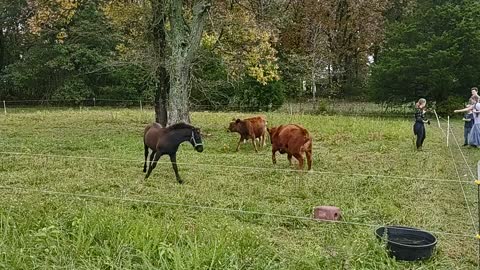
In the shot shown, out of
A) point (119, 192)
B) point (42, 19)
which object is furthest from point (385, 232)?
point (42, 19)

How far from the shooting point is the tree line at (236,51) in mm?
14234

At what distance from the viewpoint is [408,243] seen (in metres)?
4.64

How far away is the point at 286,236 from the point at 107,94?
91.5ft

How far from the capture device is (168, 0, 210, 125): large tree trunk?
13414mm

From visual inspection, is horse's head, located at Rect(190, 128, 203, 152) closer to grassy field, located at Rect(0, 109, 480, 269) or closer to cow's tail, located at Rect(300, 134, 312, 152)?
grassy field, located at Rect(0, 109, 480, 269)

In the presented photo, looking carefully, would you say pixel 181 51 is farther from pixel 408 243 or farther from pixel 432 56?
pixel 432 56

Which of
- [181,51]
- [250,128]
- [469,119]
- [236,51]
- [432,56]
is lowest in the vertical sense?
[250,128]

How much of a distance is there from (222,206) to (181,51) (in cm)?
808

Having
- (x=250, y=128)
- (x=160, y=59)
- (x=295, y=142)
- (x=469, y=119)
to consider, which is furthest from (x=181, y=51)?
(x=469, y=119)

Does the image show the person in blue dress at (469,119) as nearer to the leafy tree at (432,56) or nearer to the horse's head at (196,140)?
the horse's head at (196,140)

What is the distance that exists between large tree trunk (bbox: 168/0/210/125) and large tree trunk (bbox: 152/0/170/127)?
1.16 meters

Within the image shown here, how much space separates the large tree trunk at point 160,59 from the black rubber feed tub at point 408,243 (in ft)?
36.8

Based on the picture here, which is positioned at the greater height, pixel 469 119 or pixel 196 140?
pixel 469 119

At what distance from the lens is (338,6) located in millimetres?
31906
